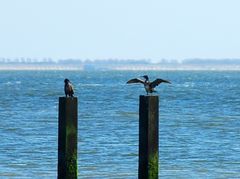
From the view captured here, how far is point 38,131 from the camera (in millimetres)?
41031

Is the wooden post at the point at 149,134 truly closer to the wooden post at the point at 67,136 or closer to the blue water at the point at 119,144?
the wooden post at the point at 67,136

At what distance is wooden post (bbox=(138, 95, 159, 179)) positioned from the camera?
19438mm

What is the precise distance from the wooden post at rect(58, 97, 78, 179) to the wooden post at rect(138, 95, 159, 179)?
1133mm

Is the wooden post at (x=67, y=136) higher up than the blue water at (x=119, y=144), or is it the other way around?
the wooden post at (x=67, y=136)

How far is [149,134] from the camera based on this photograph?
19.6m

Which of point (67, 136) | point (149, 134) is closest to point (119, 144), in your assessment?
point (67, 136)

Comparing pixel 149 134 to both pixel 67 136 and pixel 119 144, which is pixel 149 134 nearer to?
pixel 67 136

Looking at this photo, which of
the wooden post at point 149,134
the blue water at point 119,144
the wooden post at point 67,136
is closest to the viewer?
the wooden post at point 149,134

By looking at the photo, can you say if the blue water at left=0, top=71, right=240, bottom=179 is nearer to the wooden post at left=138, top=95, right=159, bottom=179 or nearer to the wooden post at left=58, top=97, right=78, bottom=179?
the wooden post at left=58, top=97, right=78, bottom=179

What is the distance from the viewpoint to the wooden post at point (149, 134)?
19438 millimetres

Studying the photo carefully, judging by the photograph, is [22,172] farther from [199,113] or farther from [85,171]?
[199,113]

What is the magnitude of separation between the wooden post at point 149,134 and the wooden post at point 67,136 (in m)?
1.13

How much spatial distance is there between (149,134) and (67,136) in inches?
56.3

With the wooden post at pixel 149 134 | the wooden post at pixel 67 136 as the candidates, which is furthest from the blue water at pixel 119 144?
the wooden post at pixel 149 134
